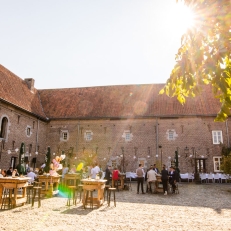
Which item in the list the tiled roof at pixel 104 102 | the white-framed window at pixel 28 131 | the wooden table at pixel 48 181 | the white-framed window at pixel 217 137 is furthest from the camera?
the tiled roof at pixel 104 102

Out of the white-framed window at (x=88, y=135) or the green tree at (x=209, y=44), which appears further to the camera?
the white-framed window at (x=88, y=135)

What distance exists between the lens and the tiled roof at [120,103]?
24.5m

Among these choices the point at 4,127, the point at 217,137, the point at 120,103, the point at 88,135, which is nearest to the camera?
the point at 4,127

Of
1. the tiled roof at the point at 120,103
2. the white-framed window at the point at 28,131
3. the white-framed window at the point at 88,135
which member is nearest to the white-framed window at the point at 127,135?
the tiled roof at the point at 120,103

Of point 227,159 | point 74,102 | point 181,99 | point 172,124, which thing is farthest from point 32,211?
point 74,102

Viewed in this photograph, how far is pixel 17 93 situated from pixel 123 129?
36.7 ft

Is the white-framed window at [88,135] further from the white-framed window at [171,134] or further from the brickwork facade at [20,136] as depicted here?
the white-framed window at [171,134]

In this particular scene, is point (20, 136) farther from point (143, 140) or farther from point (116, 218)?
point (116, 218)

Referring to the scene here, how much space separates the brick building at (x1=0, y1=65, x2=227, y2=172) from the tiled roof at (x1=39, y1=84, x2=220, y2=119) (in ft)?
0.33

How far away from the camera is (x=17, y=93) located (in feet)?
72.0

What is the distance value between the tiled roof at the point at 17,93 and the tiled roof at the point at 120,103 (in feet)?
6.28

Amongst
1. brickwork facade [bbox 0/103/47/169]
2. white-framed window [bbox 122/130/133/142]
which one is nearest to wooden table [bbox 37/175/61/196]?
brickwork facade [bbox 0/103/47/169]

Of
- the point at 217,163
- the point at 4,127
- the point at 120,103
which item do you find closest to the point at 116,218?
the point at 4,127

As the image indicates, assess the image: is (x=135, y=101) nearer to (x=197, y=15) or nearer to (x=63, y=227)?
(x=63, y=227)
